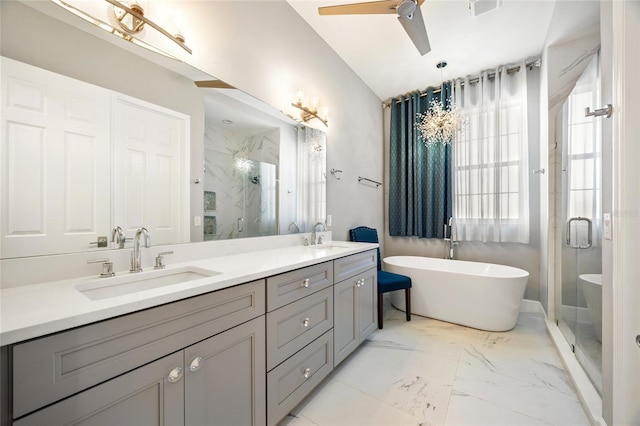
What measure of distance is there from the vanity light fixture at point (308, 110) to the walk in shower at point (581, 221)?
187cm

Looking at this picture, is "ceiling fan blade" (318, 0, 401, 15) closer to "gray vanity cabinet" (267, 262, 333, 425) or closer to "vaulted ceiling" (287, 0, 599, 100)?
"vaulted ceiling" (287, 0, 599, 100)

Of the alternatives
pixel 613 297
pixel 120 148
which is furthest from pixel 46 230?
pixel 613 297

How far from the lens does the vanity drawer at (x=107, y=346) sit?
0.60m

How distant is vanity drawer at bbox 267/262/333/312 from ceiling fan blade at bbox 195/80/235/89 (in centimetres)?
122

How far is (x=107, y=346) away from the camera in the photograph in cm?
72

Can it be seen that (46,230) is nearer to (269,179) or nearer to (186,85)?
(186,85)

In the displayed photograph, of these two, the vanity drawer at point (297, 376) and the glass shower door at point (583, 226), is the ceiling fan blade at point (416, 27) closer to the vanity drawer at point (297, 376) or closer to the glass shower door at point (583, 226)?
A: the glass shower door at point (583, 226)

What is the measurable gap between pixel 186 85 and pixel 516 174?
350 centimetres

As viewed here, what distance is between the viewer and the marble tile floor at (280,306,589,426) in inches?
56.6

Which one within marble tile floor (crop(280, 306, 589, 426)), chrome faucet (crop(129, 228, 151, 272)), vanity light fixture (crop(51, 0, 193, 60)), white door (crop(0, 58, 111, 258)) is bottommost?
marble tile floor (crop(280, 306, 589, 426))

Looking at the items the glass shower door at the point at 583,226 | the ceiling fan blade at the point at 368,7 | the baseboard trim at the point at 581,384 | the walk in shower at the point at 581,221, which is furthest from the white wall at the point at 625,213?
the ceiling fan blade at the point at 368,7

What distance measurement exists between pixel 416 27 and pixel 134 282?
2.25 m

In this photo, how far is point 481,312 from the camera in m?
2.52

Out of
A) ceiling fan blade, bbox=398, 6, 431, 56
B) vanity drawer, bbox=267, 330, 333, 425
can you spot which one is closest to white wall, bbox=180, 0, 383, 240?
ceiling fan blade, bbox=398, 6, 431, 56
